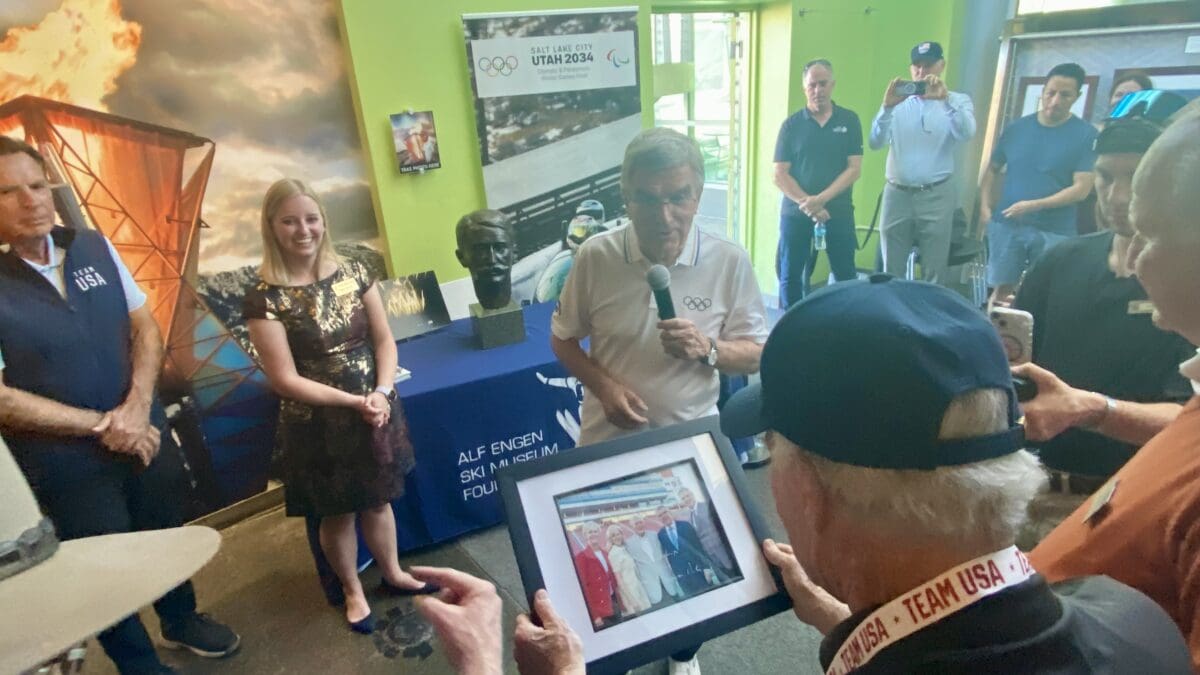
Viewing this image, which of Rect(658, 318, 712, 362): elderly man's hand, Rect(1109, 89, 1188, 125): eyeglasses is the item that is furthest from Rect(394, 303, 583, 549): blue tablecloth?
Rect(1109, 89, 1188, 125): eyeglasses

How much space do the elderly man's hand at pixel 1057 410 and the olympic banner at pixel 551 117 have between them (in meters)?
2.97

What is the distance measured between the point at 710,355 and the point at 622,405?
27cm

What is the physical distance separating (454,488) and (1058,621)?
8.28ft

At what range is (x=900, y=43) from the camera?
226 inches

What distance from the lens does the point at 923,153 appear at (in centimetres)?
468

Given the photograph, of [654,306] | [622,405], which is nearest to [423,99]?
[654,306]

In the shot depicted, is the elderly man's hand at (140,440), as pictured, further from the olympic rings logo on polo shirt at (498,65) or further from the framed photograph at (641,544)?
the olympic rings logo on polo shirt at (498,65)

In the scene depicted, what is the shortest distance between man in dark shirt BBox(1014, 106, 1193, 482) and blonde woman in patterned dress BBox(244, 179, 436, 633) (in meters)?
2.01

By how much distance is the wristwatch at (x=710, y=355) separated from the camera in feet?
5.71

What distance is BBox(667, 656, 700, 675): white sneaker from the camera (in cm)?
210

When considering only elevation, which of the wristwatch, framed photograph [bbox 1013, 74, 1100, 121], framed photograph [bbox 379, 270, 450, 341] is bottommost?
framed photograph [bbox 379, 270, 450, 341]

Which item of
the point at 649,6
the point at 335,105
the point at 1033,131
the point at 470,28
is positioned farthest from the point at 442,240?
the point at 1033,131

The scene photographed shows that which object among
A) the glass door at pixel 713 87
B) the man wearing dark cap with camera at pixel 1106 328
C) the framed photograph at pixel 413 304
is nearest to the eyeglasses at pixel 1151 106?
the man wearing dark cap with camera at pixel 1106 328

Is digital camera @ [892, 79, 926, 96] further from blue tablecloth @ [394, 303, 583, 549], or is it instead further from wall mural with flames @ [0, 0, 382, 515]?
wall mural with flames @ [0, 0, 382, 515]
